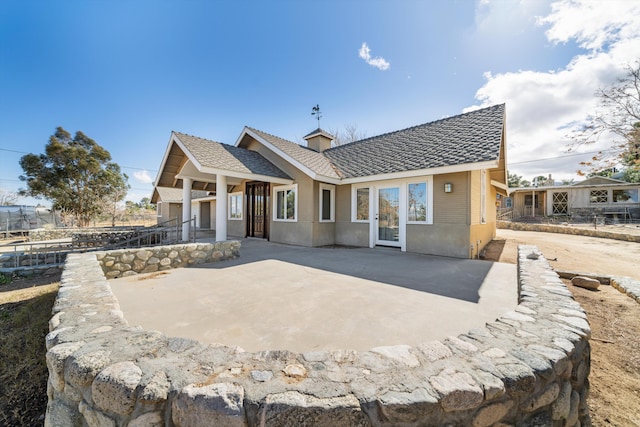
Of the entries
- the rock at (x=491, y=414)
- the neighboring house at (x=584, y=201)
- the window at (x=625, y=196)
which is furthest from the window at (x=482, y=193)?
the window at (x=625, y=196)

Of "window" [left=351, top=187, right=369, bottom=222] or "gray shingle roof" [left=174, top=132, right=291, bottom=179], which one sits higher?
"gray shingle roof" [left=174, top=132, right=291, bottom=179]

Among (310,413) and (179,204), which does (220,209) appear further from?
(179,204)

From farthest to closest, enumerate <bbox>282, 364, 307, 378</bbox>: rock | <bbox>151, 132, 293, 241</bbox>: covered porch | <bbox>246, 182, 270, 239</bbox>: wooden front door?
<bbox>246, 182, 270, 239</bbox>: wooden front door → <bbox>151, 132, 293, 241</bbox>: covered porch → <bbox>282, 364, 307, 378</bbox>: rock

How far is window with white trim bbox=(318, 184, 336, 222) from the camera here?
9676mm

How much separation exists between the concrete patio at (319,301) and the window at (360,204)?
320cm

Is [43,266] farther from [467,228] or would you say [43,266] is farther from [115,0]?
[467,228]

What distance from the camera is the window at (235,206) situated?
504 inches

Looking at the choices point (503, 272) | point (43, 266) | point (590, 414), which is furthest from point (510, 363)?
point (43, 266)

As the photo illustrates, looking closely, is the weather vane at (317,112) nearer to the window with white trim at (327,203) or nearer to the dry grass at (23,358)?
the window with white trim at (327,203)

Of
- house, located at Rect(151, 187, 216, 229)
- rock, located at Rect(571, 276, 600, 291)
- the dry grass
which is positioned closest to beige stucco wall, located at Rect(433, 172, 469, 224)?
rock, located at Rect(571, 276, 600, 291)

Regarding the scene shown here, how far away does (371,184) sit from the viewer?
9.05m

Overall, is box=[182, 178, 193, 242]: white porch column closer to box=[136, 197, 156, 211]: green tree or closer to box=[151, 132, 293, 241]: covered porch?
box=[151, 132, 293, 241]: covered porch

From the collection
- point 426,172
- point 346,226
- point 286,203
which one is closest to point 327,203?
point 346,226

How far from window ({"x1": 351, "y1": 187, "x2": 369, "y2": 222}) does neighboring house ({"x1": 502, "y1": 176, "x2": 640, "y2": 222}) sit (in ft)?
65.6
